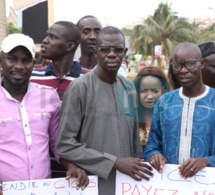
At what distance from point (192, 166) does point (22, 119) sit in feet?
3.51

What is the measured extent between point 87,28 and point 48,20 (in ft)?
3.07

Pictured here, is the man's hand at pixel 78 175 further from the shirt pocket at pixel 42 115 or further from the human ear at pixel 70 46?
the human ear at pixel 70 46

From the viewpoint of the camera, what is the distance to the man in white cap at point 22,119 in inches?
88.4

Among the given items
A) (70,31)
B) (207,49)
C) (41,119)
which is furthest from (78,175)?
(207,49)

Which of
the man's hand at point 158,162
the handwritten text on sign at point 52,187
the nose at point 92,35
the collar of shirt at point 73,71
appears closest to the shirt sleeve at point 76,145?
the handwritten text on sign at point 52,187

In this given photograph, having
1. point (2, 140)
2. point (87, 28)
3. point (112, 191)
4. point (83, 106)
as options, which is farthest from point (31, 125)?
point (87, 28)

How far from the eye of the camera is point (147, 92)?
306 cm

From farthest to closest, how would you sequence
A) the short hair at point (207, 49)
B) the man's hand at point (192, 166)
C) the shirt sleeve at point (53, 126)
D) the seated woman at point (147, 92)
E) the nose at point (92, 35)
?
the nose at point (92, 35) < the short hair at point (207, 49) < the seated woman at point (147, 92) < the shirt sleeve at point (53, 126) < the man's hand at point (192, 166)

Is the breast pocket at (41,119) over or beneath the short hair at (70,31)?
beneath

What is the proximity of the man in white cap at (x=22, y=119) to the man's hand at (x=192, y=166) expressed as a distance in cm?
60

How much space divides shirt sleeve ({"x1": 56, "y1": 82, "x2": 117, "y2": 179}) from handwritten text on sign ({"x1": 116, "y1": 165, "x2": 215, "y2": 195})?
6.5 inches

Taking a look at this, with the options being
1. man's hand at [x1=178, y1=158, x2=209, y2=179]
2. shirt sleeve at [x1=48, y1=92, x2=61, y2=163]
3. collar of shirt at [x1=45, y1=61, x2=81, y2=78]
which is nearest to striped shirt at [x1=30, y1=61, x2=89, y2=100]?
collar of shirt at [x1=45, y1=61, x2=81, y2=78]

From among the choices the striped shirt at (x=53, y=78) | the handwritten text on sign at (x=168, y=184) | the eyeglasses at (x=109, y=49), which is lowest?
the handwritten text on sign at (x=168, y=184)

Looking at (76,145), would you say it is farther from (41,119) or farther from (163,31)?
(163,31)
